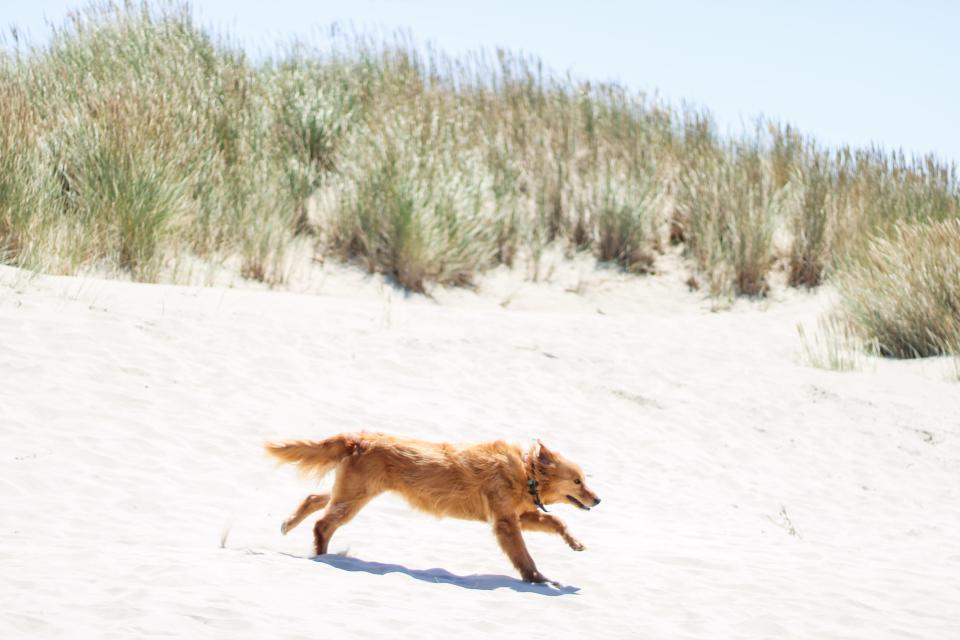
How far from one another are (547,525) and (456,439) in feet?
8.41

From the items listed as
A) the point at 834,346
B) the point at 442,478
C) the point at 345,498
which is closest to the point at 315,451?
the point at 345,498

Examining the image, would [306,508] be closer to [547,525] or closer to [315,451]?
[315,451]

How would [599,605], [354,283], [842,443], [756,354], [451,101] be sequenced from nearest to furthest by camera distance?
[599,605] < [842,443] < [756,354] < [354,283] < [451,101]

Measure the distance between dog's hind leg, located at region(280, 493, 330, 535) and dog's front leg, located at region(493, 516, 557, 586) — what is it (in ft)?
2.81

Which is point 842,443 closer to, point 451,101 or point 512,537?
point 512,537

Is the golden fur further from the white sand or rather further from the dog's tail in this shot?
the white sand

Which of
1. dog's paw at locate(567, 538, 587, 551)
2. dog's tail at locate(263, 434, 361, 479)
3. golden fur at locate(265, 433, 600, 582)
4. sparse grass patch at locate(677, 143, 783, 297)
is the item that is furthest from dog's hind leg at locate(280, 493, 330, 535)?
sparse grass patch at locate(677, 143, 783, 297)

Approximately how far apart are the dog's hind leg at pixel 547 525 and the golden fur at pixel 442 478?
142mm

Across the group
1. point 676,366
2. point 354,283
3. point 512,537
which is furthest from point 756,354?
point 512,537

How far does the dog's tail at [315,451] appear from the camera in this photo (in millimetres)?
4973

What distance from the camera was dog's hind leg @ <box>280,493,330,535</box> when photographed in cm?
516

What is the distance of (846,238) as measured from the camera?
15445 mm

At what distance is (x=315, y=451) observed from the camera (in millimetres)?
4984

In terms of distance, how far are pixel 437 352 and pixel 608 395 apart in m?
1.58
